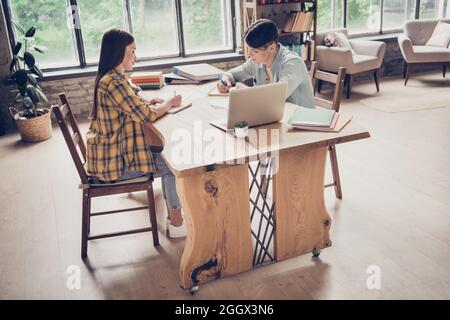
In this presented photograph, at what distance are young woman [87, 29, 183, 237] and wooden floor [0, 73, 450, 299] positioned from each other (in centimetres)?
54

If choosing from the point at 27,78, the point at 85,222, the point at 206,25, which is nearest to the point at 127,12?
the point at 206,25

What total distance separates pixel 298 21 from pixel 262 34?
10.7 ft

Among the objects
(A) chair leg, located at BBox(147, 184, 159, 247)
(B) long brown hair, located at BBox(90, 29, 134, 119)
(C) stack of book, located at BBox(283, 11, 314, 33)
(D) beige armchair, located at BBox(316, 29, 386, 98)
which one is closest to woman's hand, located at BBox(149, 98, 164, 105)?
(B) long brown hair, located at BBox(90, 29, 134, 119)

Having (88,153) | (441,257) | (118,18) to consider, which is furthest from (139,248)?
(118,18)

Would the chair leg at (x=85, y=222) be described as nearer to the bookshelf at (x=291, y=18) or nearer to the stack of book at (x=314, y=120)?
the stack of book at (x=314, y=120)

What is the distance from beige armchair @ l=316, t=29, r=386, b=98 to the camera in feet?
19.5

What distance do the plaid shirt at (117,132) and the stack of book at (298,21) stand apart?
3.71 metres

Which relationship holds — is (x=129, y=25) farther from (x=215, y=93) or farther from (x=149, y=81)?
(x=215, y=93)

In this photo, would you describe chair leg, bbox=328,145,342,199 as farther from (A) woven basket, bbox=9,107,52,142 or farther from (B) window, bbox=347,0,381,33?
(B) window, bbox=347,0,381,33

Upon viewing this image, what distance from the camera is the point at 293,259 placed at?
2639 mm

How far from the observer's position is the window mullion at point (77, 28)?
18.2 feet
